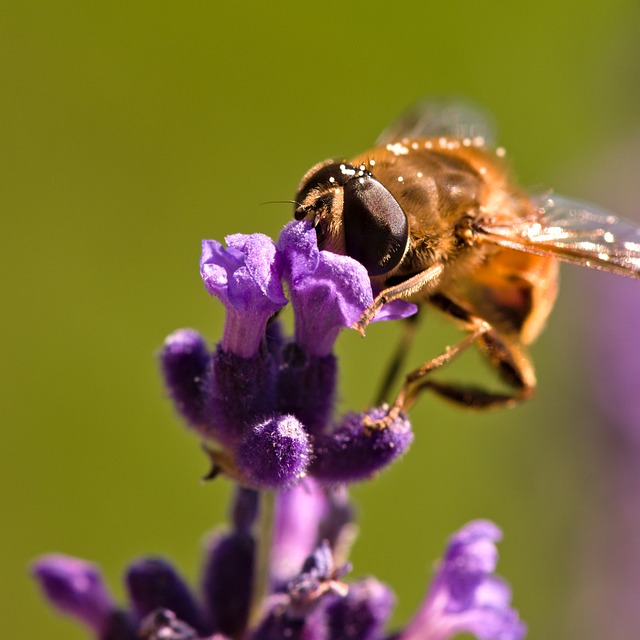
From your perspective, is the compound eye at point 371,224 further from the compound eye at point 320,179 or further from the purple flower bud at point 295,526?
the purple flower bud at point 295,526

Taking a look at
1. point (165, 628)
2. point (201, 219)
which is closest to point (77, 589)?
point (165, 628)

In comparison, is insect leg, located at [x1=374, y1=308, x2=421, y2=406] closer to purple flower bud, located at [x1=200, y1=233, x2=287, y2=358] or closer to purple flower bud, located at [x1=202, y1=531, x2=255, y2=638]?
purple flower bud, located at [x1=202, y1=531, x2=255, y2=638]

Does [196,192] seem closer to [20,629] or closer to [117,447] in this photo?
[117,447]

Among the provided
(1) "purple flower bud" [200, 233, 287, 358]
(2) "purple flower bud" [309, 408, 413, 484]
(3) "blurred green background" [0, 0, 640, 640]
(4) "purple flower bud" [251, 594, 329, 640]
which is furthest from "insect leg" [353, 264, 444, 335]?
(3) "blurred green background" [0, 0, 640, 640]

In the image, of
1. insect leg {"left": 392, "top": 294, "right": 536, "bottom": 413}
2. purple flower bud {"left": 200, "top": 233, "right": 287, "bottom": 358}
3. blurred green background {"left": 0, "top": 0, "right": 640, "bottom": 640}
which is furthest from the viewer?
blurred green background {"left": 0, "top": 0, "right": 640, "bottom": 640}

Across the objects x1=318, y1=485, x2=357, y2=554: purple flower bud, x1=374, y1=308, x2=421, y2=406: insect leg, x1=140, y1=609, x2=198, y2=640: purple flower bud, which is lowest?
x1=140, y1=609, x2=198, y2=640: purple flower bud

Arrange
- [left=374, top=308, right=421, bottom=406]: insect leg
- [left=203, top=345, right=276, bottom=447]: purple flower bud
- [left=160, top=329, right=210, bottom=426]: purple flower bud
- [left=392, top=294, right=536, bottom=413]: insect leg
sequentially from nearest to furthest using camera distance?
[left=203, top=345, right=276, bottom=447]: purple flower bud
[left=160, top=329, right=210, bottom=426]: purple flower bud
[left=392, top=294, right=536, bottom=413]: insect leg
[left=374, top=308, right=421, bottom=406]: insect leg

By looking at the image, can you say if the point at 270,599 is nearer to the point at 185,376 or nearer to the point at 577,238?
the point at 185,376
